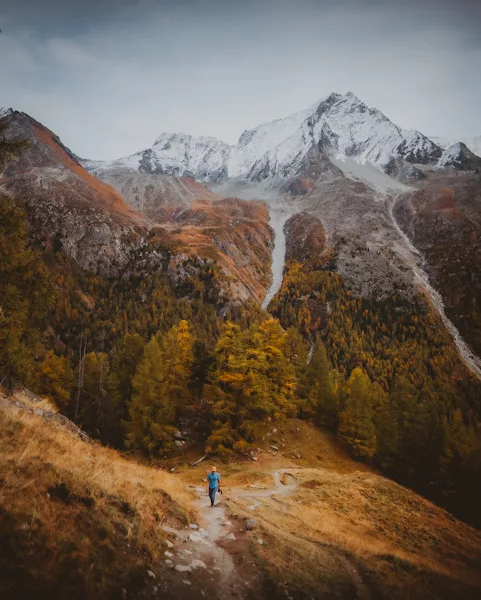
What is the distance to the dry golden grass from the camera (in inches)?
171

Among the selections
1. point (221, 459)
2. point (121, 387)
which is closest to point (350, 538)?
point (221, 459)

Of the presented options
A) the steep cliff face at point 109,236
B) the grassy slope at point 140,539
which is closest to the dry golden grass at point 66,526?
the grassy slope at point 140,539

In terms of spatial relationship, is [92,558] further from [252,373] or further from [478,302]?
[478,302]

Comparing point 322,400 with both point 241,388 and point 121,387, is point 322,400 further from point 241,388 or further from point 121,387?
point 121,387

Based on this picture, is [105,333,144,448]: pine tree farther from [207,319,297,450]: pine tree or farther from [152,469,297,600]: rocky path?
[152,469,297,600]: rocky path

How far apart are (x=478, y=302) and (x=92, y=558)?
17091 cm

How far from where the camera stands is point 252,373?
28875mm

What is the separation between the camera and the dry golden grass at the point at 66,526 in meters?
4.35

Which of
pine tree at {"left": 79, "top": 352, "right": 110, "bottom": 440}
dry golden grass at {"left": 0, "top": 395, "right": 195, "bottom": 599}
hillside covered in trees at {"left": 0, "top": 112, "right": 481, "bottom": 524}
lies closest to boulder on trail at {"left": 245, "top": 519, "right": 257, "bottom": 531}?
dry golden grass at {"left": 0, "top": 395, "right": 195, "bottom": 599}

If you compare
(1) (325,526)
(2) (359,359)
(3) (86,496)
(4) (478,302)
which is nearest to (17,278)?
(3) (86,496)

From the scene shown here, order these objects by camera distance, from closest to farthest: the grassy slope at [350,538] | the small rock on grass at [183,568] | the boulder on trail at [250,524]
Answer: the small rock on grass at [183,568], the grassy slope at [350,538], the boulder on trail at [250,524]

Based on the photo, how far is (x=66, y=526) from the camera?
5535 millimetres

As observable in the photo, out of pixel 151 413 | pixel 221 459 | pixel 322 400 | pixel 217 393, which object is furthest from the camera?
pixel 322 400

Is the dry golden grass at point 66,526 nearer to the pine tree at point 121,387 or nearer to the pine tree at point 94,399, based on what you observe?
the pine tree at point 121,387
